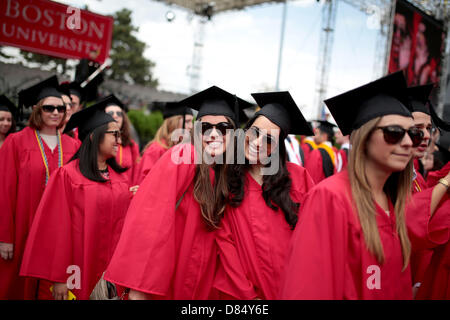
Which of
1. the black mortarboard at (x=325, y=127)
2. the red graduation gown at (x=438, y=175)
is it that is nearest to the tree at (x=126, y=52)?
the black mortarboard at (x=325, y=127)

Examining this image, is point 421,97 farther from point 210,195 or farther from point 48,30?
point 48,30

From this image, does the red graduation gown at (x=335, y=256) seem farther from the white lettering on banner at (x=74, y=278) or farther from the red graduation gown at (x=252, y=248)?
the white lettering on banner at (x=74, y=278)

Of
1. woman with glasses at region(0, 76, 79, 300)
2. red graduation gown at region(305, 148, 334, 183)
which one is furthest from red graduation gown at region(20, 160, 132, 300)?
red graduation gown at region(305, 148, 334, 183)

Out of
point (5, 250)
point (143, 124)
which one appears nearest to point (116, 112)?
point (5, 250)

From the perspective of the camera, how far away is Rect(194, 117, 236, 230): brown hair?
7.04ft


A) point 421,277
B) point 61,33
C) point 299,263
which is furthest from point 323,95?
point 299,263

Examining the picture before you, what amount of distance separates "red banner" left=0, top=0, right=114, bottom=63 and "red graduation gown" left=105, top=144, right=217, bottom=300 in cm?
834

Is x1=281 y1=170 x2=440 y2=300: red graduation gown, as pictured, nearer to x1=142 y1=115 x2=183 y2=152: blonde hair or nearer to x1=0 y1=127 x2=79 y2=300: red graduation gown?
x1=0 y1=127 x2=79 y2=300: red graduation gown

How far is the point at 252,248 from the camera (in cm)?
212

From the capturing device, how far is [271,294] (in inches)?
82.2

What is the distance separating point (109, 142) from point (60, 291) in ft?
4.28
